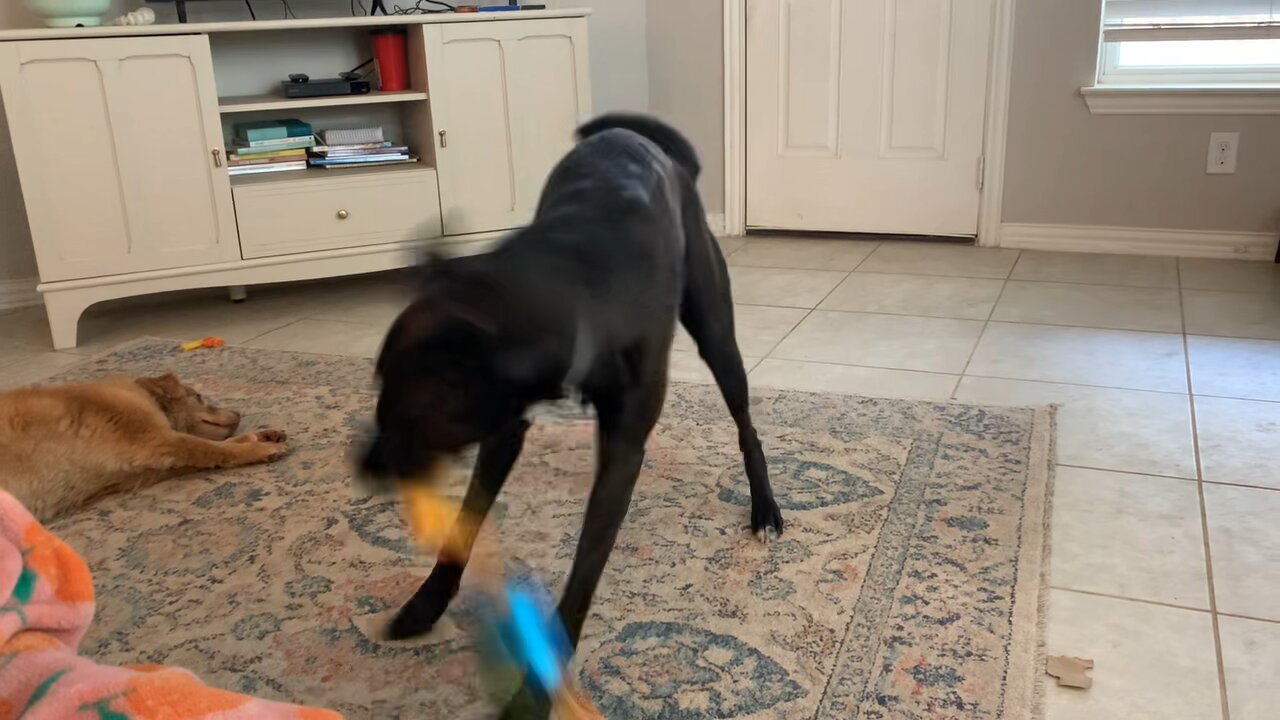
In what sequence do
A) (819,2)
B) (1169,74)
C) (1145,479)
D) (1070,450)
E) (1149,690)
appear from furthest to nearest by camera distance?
(819,2) → (1169,74) → (1070,450) → (1145,479) → (1149,690)

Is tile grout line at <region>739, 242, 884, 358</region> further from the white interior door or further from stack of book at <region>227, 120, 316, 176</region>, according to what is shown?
stack of book at <region>227, 120, 316, 176</region>

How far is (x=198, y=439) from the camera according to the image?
74.5 inches

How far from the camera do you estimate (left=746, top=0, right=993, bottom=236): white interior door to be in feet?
11.1

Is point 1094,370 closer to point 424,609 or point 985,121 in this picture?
point 985,121

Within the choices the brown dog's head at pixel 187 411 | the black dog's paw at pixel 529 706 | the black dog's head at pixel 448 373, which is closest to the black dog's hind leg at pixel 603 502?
the black dog's paw at pixel 529 706

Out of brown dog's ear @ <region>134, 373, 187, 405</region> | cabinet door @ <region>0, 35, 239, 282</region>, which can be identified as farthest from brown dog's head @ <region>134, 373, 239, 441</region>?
cabinet door @ <region>0, 35, 239, 282</region>

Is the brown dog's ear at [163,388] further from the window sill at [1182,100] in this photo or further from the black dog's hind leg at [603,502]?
the window sill at [1182,100]

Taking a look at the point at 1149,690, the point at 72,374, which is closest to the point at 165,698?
the point at 1149,690

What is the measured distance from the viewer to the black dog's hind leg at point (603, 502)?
43.1 inches

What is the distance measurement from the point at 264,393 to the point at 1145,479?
184 cm

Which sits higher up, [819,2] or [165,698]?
[819,2]

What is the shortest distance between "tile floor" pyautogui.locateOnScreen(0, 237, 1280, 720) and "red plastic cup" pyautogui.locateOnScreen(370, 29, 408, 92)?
667mm

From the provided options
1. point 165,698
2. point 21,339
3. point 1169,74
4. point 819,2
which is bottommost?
point 21,339

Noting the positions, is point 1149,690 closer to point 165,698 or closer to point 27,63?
point 165,698
